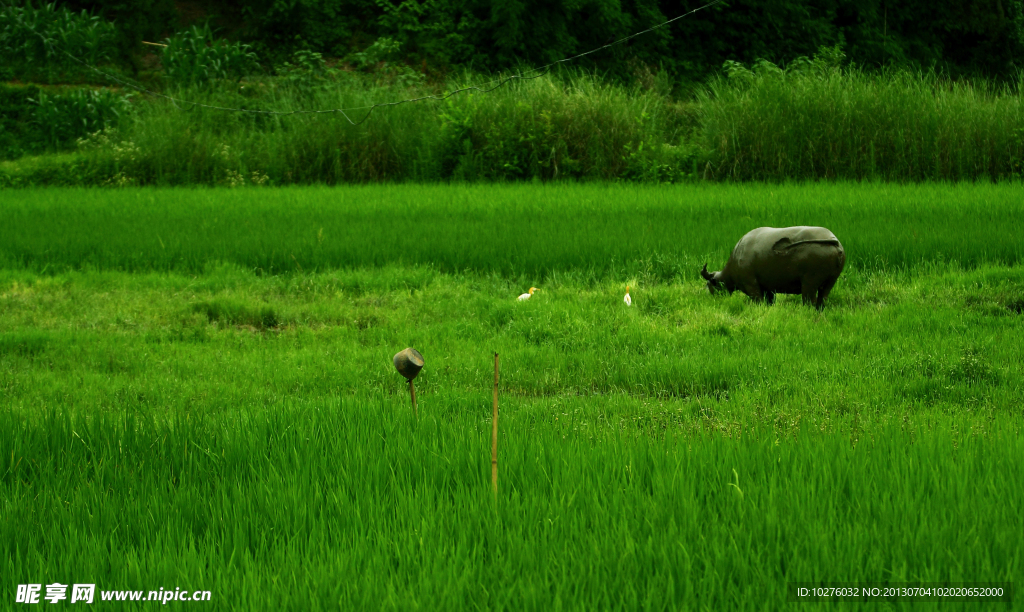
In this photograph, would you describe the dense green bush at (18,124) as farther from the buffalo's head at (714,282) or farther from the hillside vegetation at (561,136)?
the buffalo's head at (714,282)

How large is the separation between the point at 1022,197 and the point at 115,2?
2153 centimetres

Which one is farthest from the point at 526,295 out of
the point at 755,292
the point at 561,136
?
the point at 561,136

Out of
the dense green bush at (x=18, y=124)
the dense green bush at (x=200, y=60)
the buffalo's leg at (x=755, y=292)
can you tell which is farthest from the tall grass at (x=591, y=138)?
the buffalo's leg at (x=755, y=292)

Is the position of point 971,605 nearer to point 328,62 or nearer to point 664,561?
point 664,561

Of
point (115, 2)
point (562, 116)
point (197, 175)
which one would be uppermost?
point (115, 2)

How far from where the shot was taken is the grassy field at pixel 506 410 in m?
2.04

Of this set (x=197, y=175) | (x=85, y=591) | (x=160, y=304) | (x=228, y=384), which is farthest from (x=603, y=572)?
(x=197, y=175)

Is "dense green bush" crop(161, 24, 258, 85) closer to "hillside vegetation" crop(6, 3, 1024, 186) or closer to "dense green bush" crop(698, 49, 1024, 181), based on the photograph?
"hillside vegetation" crop(6, 3, 1024, 186)

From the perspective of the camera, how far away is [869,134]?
Answer: 506 inches

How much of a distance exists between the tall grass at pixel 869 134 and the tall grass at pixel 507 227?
66.5 inches

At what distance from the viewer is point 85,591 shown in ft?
6.52
